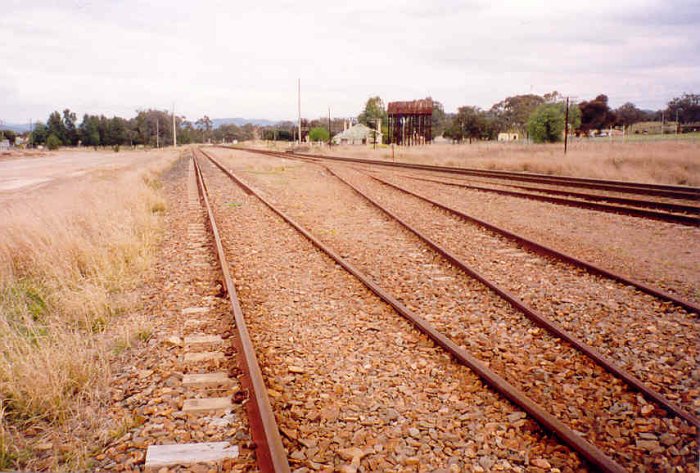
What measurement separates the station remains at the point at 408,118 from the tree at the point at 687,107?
146ft

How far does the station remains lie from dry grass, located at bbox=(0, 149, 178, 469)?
62.8 meters

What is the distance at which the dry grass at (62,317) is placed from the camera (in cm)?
392

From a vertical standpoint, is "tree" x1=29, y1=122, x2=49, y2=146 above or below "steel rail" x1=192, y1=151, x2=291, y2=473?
above

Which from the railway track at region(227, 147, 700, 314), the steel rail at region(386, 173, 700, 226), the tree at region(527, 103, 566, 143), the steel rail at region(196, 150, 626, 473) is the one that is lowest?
the steel rail at region(196, 150, 626, 473)

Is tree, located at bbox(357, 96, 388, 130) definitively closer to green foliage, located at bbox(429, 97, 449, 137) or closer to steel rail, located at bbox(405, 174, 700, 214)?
green foliage, located at bbox(429, 97, 449, 137)

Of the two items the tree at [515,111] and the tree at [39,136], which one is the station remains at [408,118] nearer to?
the tree at [515,111]

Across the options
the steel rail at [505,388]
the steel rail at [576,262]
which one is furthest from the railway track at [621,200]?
the steel rail at [505,388]

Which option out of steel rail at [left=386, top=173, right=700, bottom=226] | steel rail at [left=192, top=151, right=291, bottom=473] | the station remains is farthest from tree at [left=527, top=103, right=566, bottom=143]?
steel rail at [left=192, top=151, right=291, bottom=473]

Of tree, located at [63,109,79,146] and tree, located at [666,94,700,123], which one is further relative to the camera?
tree, located at [63,109,79,146]

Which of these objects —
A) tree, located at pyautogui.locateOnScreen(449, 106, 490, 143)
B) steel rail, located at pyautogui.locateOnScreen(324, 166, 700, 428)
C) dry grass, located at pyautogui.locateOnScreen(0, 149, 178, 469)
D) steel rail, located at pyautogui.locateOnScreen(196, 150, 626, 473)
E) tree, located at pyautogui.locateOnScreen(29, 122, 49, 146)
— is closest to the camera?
steel rail, located at pyautogui.locateOnScreen(196, 150, 626, 473)

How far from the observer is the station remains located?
72.4m

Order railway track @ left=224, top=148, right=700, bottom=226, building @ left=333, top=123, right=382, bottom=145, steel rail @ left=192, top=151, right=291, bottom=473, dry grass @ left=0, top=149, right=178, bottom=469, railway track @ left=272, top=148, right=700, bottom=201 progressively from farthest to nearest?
building @ left=333, top=123, right=382, bottom=145, railway track @ left=272, top=148, right=700, bottom=201, railway track @ left=224, top=148, right=700, bottom=226, dry grass @ left=0, top=149, right=178, bottom=469, steel rail @ left=192, top=151, right=291, bottom=473

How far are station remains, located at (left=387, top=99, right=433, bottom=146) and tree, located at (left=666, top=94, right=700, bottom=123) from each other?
44.5m

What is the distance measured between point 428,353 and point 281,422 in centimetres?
177
